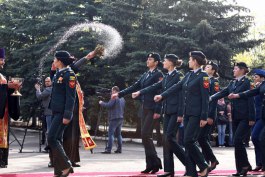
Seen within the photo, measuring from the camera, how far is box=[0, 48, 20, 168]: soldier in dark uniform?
10406mm

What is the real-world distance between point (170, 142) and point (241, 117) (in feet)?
5.69

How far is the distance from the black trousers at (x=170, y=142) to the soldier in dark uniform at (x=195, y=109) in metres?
0.38

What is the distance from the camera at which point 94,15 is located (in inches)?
974

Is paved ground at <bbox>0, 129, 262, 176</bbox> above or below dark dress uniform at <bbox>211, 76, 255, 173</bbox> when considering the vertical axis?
below

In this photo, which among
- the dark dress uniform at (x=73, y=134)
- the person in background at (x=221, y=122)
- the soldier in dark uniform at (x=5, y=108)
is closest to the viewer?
the soldier in dark uniform at (x=5, y=108)

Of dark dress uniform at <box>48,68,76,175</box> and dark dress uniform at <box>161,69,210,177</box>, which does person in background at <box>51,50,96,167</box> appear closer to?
dark dress uniform at <box>48,68,76,175</box>

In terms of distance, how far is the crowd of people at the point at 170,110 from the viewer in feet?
29.6

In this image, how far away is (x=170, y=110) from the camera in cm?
970

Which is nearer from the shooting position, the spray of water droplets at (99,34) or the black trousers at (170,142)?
the black trousers at (170,142)

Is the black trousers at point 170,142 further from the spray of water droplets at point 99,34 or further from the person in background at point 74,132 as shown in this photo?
the spray of water droplets at point 99,34

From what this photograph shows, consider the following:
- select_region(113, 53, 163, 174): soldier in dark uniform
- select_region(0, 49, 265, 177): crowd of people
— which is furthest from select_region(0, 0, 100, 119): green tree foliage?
select_region(113, 53, 163, 174): soldier in dark uniform

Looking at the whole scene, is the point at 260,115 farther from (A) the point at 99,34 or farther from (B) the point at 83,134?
(A) the point at 99,34

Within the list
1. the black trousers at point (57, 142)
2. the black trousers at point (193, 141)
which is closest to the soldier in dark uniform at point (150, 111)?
the black trousers at point (193, 141)

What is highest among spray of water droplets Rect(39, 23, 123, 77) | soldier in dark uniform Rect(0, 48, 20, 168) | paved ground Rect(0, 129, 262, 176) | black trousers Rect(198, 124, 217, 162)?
spray of water droplets Rect(39, 23, 123, 77)
